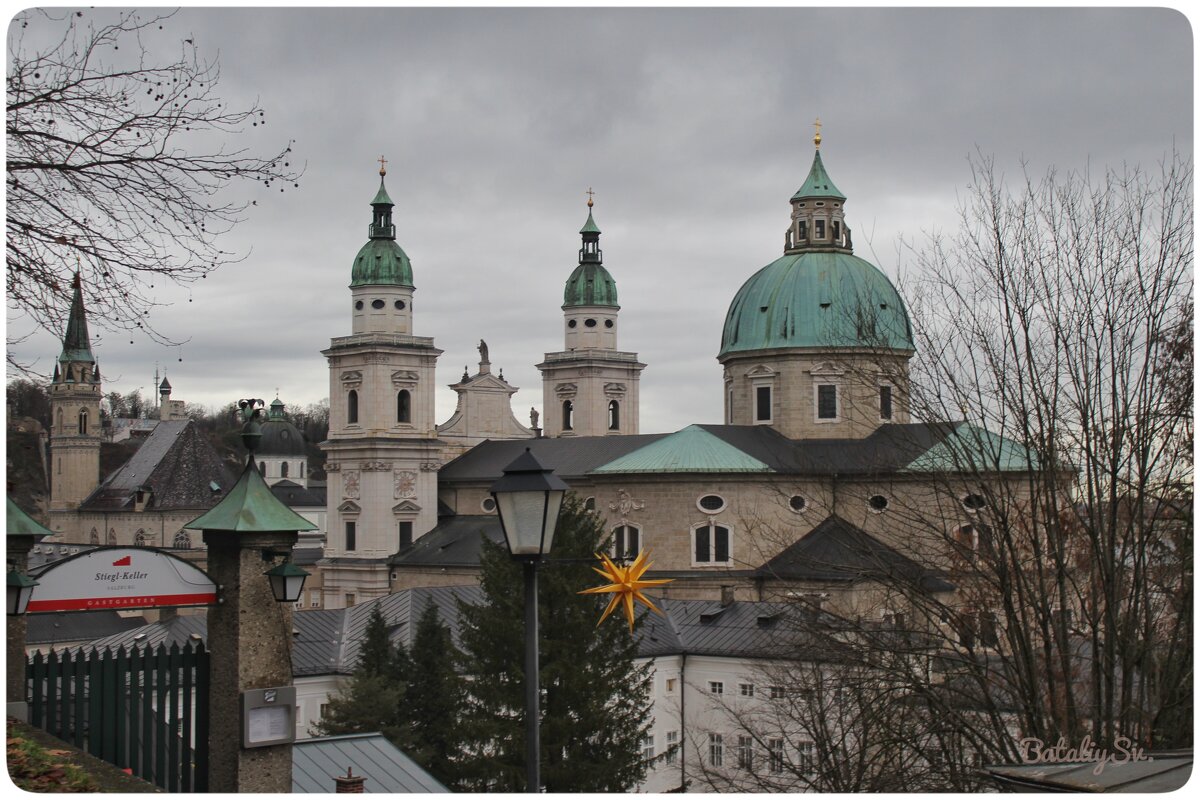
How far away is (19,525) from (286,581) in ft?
7.87

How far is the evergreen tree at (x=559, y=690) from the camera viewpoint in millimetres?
28203

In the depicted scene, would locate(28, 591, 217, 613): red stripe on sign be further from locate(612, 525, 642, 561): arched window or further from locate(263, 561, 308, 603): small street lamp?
locate(612, 525, 642, 561): arched window

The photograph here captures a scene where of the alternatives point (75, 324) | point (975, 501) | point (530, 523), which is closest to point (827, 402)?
point (975, 501)

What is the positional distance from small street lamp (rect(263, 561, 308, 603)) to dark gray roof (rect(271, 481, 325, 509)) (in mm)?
101519

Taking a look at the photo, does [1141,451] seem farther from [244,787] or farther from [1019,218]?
[244,787]

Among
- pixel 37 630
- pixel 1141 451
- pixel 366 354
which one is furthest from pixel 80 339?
pixel 366 354

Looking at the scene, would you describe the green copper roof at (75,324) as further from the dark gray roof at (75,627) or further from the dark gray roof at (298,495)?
the dark gray roof at (298,495)

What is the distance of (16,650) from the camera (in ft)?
40.6

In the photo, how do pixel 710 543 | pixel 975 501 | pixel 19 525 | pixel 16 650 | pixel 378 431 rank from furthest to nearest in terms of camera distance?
1. pixel 378 431
2. pixel 710 543
3. pixel 975 501
4. pixel 16 650
5. pixel 19 525

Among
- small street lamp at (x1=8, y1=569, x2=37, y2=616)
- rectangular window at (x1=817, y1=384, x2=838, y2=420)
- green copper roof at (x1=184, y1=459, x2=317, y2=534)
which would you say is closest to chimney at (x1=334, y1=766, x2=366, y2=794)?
green copper roof at (x1=184, y1=459, x2=317, y2=534)

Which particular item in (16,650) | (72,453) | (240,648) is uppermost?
(72,453)

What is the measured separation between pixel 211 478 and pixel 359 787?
243 feet

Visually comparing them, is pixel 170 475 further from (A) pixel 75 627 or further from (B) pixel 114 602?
(B) pixel 114 602

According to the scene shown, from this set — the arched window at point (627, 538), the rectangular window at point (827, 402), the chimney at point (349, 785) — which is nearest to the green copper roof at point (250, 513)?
the chimney at point (349, 785)
